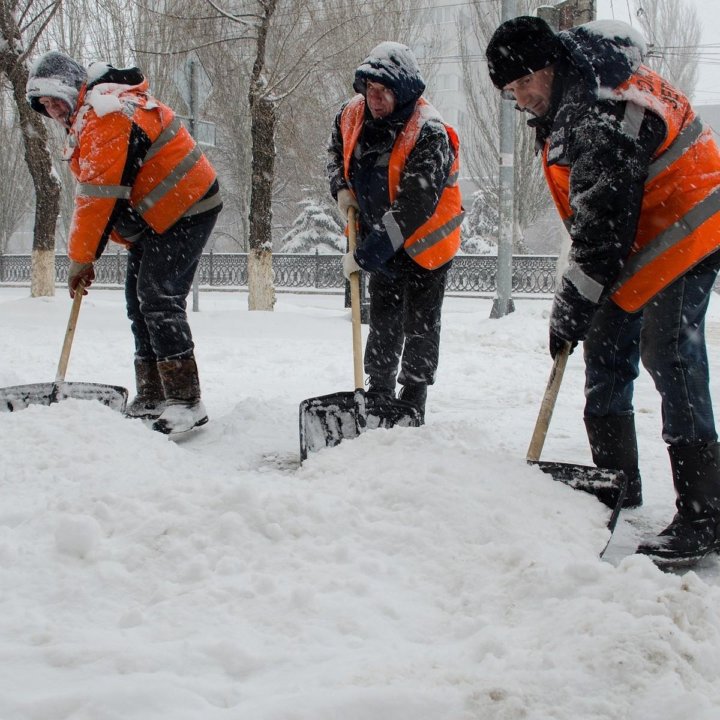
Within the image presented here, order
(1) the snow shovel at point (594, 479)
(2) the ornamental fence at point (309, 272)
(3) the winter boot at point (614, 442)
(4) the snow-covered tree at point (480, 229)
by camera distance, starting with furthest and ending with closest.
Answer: (4) the snow-covered tree at point (480, 229) → (2) the ornamental fence at point (309, 272) → (3) the winter boot at point (614, 442) → (1) the snow shovel at point (594, 479)

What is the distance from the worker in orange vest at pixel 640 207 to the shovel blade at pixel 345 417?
0.84 meters

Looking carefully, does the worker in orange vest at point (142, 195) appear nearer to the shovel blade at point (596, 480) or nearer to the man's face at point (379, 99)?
the man's face at point (379, 99)

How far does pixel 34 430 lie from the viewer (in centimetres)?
286

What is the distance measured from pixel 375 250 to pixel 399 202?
22cm

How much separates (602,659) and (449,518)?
2.26ft

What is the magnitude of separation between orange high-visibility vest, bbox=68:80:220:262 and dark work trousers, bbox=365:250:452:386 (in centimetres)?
98

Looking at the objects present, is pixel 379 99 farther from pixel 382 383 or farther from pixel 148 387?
pixel 148 387

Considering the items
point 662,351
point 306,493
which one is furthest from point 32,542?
point 662,351

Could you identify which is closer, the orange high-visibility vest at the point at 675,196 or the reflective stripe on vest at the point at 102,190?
the orange high-visibility vest at the point at 675,196

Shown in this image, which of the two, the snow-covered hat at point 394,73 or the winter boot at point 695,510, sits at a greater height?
the snow-covered hat at point 394,73

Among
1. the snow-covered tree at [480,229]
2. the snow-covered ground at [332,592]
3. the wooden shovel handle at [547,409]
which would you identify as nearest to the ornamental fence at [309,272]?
the snow-covered tree at [480,229]

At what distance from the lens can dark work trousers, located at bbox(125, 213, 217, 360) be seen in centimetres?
368

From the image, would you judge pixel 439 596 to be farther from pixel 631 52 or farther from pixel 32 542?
pixel 631 52

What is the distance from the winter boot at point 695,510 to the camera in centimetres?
234
